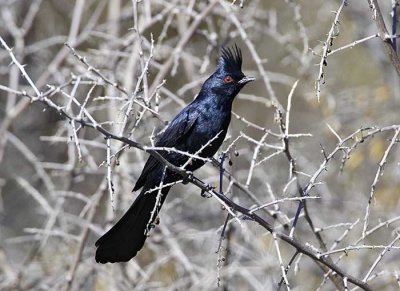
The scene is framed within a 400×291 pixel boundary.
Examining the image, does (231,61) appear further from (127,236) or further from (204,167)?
(204,167)

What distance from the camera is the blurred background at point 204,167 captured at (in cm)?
543

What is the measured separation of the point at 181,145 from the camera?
4.77 metres

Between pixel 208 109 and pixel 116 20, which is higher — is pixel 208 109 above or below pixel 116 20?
below

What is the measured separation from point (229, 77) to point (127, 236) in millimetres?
1330

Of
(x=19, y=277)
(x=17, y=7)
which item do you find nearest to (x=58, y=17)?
(x=17, y=7)

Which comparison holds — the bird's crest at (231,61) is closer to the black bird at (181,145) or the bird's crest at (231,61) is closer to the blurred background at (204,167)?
the black bird at (181,145)

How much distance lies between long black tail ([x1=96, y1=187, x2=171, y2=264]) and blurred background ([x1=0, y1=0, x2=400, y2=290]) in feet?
1.19

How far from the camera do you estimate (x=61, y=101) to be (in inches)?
261

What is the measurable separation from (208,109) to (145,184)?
0.64 meters

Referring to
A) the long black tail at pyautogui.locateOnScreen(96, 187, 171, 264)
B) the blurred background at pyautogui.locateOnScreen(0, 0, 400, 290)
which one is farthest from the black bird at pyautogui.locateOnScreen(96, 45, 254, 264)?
the blurred background at pyautogui.locateOnScreen(0, 0, 400, 290)

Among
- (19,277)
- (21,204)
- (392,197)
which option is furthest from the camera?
(21,204)

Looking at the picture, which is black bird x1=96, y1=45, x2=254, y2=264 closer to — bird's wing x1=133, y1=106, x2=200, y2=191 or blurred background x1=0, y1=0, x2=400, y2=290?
bird's wing x1=133, y1=106, x2=200, y2=191

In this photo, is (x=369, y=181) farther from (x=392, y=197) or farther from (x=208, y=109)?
(x=208, y=109)

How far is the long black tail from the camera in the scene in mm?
4422
